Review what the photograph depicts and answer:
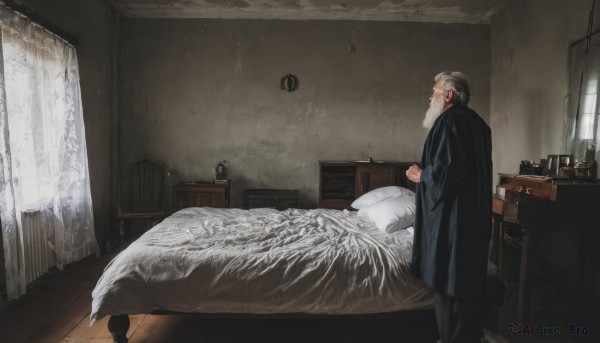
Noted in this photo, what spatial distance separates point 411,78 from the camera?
15.4 feet

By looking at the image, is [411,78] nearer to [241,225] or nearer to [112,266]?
[241,225]

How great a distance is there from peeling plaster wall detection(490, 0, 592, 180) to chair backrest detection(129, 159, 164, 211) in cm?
423

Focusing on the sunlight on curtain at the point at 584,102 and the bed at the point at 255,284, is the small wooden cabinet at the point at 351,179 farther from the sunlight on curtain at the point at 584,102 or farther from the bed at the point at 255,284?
the bed at the point at 255,284

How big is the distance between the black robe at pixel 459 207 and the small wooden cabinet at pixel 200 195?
9.14ft

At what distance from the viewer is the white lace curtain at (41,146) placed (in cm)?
258

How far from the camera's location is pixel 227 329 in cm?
233

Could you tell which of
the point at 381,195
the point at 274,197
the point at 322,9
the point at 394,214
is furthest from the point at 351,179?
the point at 322,9

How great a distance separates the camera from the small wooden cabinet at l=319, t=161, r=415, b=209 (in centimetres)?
430

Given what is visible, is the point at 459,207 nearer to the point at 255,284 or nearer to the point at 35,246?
the point at 255,284

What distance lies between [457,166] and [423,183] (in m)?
0.25

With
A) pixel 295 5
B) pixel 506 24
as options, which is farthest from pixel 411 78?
pixel 295 5

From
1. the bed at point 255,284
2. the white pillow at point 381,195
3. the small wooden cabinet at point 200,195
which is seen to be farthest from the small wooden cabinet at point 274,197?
the bed at point 255,284

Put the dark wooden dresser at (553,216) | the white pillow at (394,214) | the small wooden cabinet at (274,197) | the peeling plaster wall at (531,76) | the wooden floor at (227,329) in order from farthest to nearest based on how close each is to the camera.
Answer: the small wooden cabinet at (274,197) → the peeling plaster wall at (531,76) → the white pillow at (394,214) → the dark wooden dresser at (553,216) → the wooden floor at (227,329)

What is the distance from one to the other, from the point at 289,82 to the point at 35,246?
10.4ft
